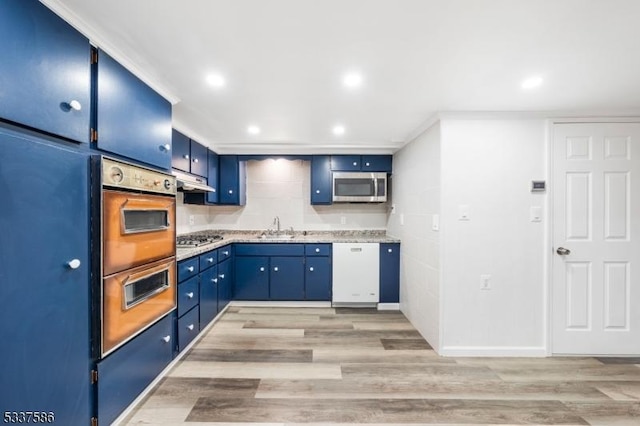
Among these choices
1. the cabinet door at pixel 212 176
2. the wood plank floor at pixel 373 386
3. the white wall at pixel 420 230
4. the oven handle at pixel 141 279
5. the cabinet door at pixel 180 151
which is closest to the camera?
the oven handle at pixel 141 279

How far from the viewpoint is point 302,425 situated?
5.43 feet

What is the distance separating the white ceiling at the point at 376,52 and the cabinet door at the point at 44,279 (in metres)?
0.75

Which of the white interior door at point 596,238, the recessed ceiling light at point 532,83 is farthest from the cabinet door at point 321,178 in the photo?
the white interior door at point 596,238

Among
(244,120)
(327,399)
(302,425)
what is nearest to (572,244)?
(327,399)

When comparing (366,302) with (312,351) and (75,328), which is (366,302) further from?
(75,328)

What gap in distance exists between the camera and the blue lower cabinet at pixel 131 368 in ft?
4.91

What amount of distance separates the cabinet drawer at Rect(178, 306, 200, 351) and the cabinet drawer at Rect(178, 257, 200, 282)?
13.7 inches

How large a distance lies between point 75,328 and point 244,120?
2159mm

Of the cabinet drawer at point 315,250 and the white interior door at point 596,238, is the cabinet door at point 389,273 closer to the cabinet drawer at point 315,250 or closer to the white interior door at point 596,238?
the cabinet drawer at point 315,250

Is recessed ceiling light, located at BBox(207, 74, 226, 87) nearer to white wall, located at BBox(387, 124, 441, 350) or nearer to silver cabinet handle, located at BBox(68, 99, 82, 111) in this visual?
silver cabinet handle, located at BBox(68, 99, 82, 111)

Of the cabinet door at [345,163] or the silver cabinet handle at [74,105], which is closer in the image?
the silver cabinet handle at [74,105]

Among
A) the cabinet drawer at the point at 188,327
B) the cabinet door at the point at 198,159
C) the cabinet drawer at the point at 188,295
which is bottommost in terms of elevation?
the cabinet drawer at the point at 188,327

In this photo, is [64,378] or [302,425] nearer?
[64,378]

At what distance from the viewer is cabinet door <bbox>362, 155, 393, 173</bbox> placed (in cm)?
399
